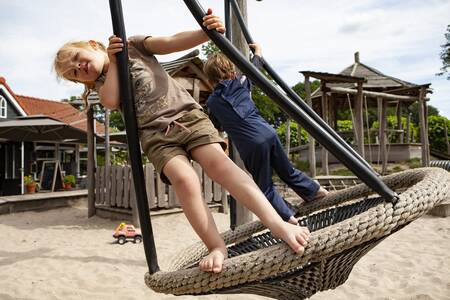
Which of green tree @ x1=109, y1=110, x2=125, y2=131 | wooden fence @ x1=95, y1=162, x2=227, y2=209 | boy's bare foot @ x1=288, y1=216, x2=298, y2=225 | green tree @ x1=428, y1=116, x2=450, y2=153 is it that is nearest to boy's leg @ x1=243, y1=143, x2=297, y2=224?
boy's bare foot @ x1=288, y1=216, x2=298, y2=225

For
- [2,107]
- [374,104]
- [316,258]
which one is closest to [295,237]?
[316,258]

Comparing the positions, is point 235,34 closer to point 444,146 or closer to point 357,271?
point 357,271

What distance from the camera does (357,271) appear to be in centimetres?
379

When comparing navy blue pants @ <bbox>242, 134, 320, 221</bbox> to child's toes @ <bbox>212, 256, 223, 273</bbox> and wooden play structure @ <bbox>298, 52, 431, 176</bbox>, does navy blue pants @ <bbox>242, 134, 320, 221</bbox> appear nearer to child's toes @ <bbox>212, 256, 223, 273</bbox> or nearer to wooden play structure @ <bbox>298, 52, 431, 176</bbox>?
child's toes @ <bbox>212, 256, 223, 273</bbox>

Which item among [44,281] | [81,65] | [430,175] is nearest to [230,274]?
[430,175]

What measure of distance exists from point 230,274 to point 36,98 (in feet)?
71.7

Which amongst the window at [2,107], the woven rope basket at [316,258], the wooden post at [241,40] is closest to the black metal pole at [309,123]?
the woven rope basket at [316,258]

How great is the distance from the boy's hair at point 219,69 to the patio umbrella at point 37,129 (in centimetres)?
829

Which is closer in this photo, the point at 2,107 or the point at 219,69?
the point at 219,69

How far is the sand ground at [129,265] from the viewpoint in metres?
3.34

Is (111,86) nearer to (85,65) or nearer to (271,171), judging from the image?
(85,65)

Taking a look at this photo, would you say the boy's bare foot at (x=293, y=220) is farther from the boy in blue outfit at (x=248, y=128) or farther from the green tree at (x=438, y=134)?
the green tree at (x=438, y=134)

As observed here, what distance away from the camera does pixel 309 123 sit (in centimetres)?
116

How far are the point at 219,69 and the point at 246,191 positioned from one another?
92 cm
